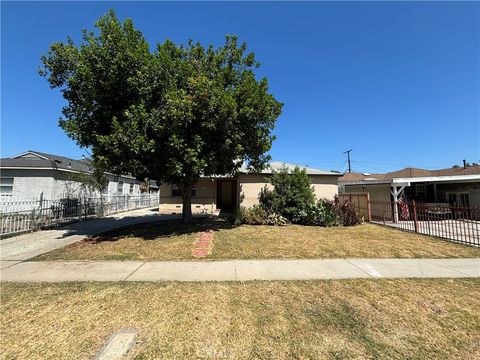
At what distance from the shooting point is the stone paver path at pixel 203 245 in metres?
7.81

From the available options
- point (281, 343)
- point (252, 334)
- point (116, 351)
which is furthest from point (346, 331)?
point (116, 351)

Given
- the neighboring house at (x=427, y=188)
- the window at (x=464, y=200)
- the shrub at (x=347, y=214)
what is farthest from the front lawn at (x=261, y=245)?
the window at (x=464, y=200)

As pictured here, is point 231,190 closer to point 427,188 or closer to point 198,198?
point 198,198

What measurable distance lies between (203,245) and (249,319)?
5.10 meters

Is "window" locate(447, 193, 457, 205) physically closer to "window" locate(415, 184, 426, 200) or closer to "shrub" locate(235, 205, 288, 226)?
"window" locate(415, 184, 426, 200)

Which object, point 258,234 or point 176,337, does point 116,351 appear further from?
point 258,234

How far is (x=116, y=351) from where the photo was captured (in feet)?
10.4

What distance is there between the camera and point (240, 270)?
6.25 m

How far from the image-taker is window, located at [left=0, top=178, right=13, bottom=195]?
53.3 feet

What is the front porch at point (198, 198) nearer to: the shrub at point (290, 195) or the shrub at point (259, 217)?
the shrub at point (290, 195)

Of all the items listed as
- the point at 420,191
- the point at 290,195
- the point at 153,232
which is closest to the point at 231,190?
the point at 290,195

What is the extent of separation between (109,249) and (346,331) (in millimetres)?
7401

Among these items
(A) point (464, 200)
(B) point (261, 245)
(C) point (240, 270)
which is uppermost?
(A) point (464, 200)

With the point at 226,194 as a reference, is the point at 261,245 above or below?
below
